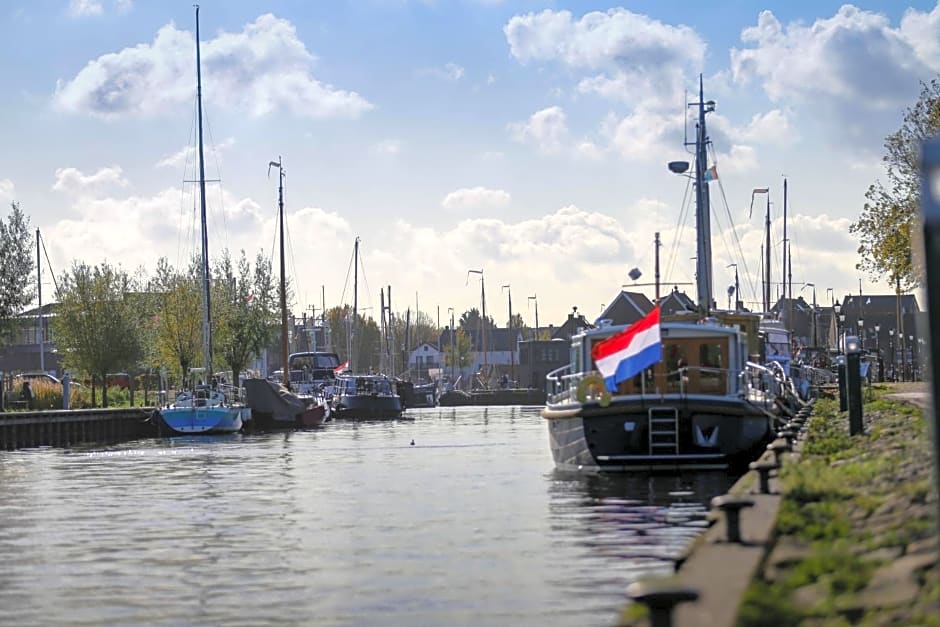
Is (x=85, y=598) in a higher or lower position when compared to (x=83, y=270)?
lower

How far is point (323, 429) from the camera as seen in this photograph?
Result: 71250 mm

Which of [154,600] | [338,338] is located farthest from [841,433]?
[338,338]

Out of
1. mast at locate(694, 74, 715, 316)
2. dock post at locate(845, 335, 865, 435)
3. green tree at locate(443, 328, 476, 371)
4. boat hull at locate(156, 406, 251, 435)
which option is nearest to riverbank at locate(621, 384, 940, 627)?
dock post at locate(845, 335, 865, 435)

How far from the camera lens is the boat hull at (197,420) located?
212ft

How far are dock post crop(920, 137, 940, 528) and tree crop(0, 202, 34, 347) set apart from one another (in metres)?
64.2

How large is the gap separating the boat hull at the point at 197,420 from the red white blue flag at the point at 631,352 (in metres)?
36.9

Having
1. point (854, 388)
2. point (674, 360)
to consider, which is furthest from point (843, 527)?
point (674, 360)

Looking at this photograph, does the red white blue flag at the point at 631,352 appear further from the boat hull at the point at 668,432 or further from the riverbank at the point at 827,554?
the riverbank at the point at 827,554

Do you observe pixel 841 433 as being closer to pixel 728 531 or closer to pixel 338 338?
pixel 728 531

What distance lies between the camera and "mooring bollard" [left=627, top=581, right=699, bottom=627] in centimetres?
831

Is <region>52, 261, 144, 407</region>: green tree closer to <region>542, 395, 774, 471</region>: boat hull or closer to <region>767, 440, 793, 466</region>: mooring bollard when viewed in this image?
<region>542, 395, 774, 471</region>: boat hull

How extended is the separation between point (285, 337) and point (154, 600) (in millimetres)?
68512

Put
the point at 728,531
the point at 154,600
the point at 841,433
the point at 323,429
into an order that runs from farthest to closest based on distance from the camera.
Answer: the point at 323,429, the point at 841,433, the point at 154,600, the point at 728,531

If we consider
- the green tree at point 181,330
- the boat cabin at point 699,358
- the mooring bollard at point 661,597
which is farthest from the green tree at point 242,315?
the mooring bollard at point 661,597
